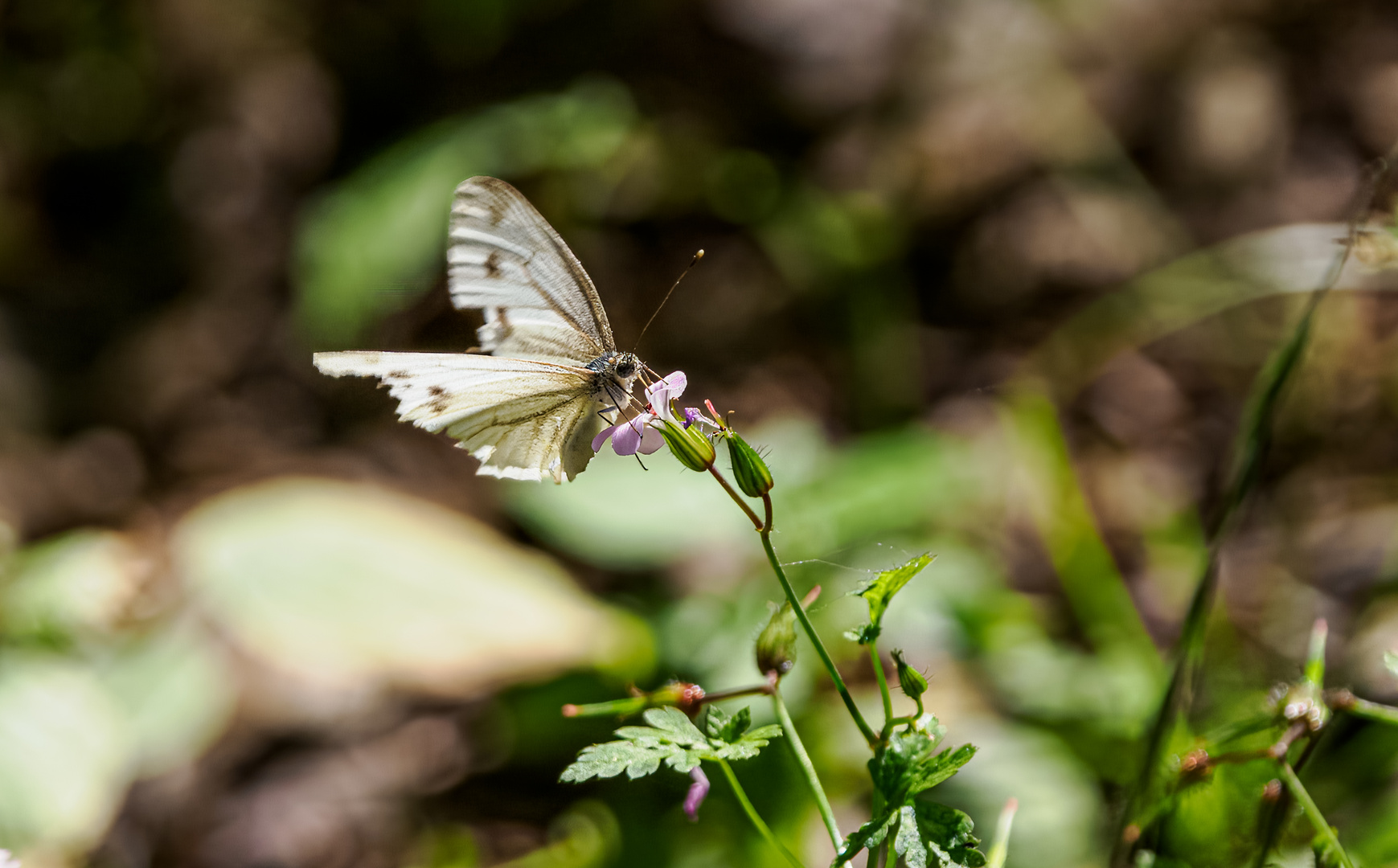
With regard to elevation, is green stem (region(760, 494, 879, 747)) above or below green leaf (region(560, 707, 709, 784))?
above

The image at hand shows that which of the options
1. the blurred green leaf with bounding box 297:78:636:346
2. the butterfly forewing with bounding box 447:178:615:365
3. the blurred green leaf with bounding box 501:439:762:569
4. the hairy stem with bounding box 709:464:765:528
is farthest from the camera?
the blurred green leaf with bounding box 297:78:636:346

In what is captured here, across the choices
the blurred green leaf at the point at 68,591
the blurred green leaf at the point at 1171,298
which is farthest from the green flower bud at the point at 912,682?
the blurred green leaf at the point at 68,591

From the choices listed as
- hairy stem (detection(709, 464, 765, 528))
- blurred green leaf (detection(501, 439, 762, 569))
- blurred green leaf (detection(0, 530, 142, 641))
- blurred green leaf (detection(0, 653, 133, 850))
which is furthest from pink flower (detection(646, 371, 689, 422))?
blurred green leaf (detection(0, 530, 142, 641))

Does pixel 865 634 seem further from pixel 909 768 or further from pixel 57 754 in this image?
pixel 57 754

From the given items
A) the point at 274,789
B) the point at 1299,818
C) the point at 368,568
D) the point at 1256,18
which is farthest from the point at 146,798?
the point at 1256,18

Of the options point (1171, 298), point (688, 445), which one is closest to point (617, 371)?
point (688, 445)

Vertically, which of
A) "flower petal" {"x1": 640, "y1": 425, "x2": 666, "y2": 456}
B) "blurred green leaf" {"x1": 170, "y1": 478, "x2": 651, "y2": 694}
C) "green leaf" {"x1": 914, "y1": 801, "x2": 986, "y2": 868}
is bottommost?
"blurred green leaf" {"x1": 170, "y1": 478, "x2": 651, "y2": 694}

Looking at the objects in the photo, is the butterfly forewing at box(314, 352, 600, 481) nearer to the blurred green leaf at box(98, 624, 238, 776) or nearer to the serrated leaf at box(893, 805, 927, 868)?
the serrated leaf at box(893, 805, 927, 868)
